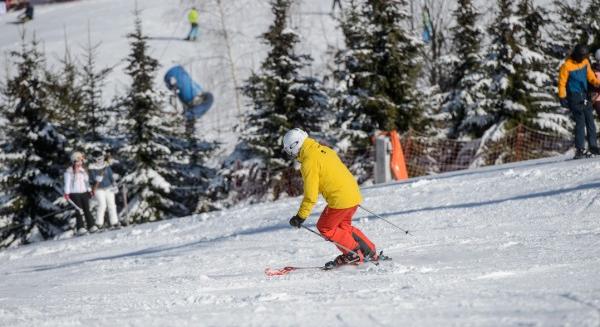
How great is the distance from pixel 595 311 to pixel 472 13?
2227cm

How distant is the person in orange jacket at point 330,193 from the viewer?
6.69m

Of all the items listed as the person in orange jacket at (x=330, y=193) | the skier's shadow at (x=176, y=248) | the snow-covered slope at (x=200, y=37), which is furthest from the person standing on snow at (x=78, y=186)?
the snow-covered slope at (x=200, y=37)

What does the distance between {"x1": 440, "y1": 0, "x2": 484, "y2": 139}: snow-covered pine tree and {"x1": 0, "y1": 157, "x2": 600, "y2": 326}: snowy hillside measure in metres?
10.4

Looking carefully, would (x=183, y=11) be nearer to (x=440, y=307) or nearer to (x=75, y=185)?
(x=75, y=185)

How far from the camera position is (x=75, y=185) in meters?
14.7

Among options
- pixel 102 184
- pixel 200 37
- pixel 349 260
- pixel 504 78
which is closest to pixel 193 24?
pixel 200 37

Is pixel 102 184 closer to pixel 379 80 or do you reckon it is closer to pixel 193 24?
pixel 379 80

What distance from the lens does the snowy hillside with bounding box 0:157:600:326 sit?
4555 mm

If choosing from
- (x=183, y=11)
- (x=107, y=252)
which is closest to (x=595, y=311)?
(x=107, y=252)

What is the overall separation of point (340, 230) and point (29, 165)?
18453 millimetres

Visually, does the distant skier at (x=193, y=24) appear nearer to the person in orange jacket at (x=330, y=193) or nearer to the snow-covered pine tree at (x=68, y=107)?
the snow-covered pine tree at (x=68, y=107)

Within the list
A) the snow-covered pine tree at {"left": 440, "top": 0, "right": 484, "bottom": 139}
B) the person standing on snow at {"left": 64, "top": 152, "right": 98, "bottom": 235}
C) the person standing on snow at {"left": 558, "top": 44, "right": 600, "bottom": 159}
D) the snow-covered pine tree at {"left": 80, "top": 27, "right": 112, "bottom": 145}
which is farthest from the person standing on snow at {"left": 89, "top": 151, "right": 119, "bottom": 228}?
the snow-covered pine tree at {"left": 440, "top": 0, "right": 484, "bottom": 139}

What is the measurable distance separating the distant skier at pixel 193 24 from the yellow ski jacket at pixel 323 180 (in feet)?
123

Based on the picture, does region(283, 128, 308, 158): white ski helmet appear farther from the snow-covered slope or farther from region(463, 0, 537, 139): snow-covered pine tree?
the snow-covered slope
